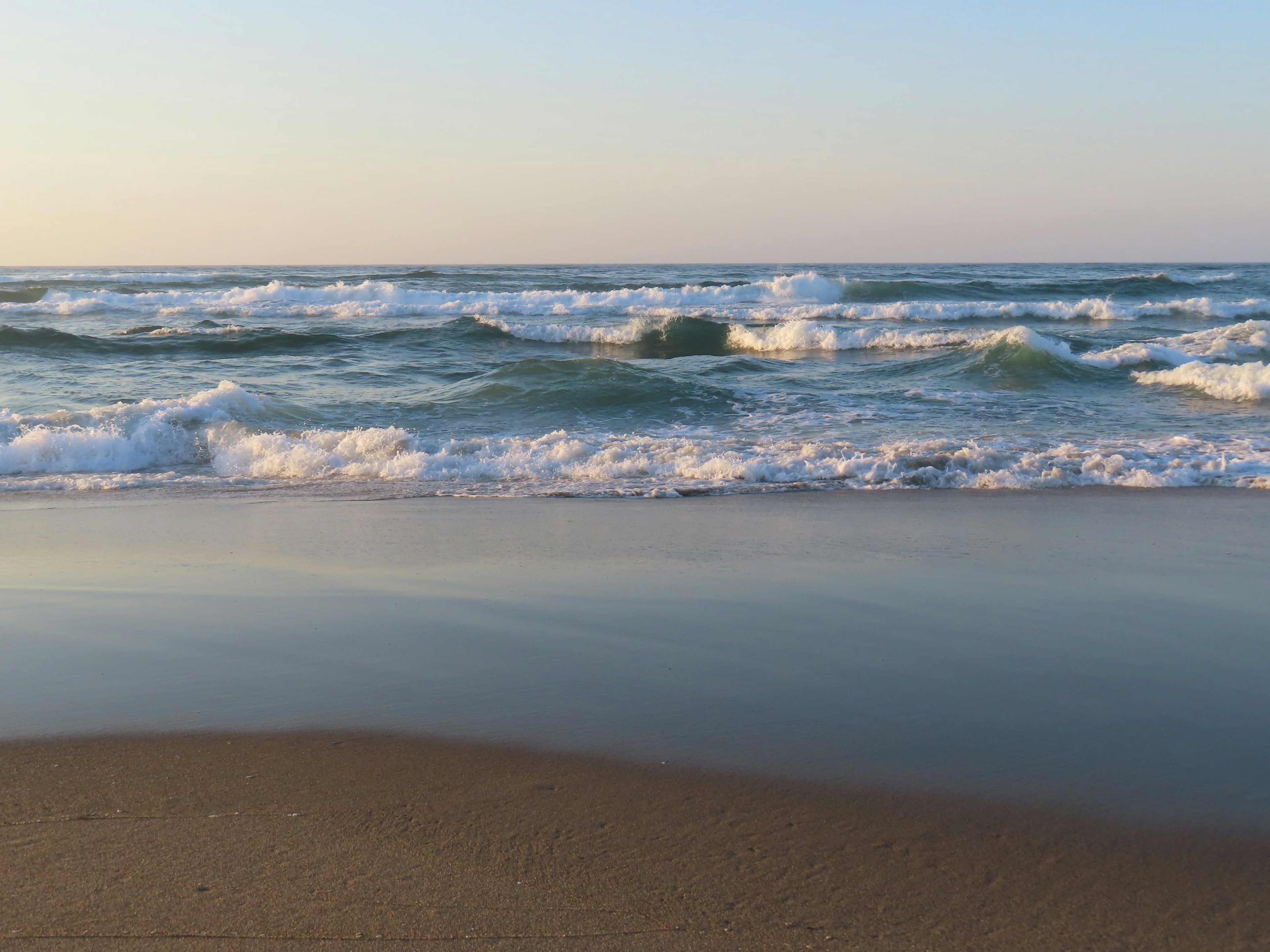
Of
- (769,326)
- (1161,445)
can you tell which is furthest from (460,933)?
(769,326)

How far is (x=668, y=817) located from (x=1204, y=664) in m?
2.18

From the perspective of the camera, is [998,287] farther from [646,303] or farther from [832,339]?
[832,339]

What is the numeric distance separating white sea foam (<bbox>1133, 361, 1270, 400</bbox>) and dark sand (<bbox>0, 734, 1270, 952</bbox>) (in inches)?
429

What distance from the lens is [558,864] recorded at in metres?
2.09

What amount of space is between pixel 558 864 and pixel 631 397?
937 centimetres

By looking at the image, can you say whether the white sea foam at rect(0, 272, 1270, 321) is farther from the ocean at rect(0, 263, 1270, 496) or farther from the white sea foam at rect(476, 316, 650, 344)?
the white sea foam at rect(476, 316, 650, 344)

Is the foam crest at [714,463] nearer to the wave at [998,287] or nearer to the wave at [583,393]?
the wave at [583,393]

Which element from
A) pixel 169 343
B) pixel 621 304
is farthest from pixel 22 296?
pixel 621 304

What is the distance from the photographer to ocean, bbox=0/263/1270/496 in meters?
7.36

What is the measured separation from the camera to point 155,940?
1.80 meters

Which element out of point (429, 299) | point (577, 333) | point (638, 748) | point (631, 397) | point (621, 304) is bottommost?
point (638, 748)

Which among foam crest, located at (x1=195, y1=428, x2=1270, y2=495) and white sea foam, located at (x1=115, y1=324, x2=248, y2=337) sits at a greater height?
white sea foam, located at (x1=115, y1=324, x2=248, y2=337)

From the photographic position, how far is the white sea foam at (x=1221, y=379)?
11.2m

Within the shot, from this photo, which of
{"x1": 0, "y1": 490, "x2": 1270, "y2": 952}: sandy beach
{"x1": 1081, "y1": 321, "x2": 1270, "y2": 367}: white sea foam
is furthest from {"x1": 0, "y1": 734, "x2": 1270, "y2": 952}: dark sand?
{"x1": 1081, "y1": 321, "x2": 1270, "y2": 367}: white sea foam
